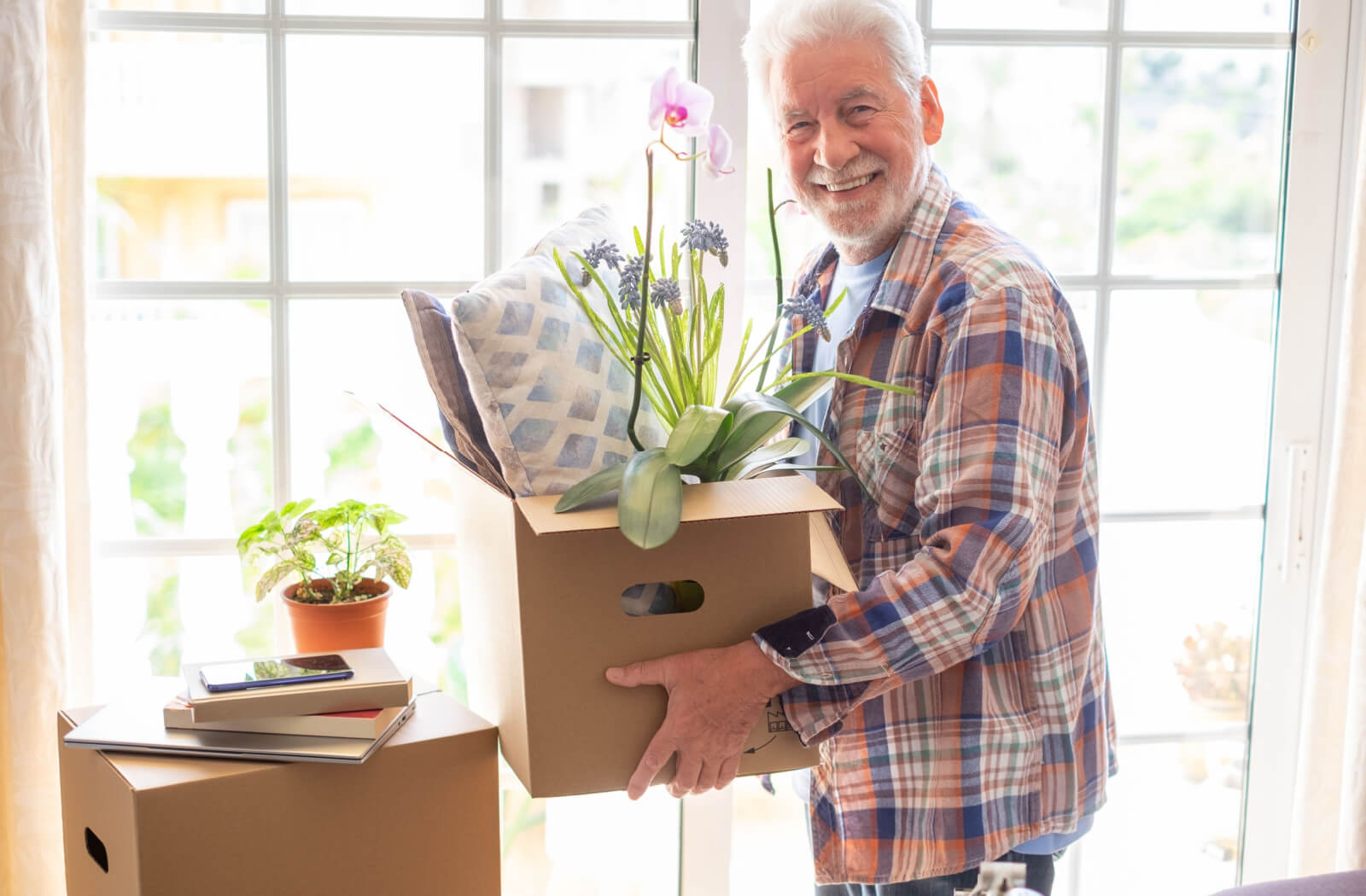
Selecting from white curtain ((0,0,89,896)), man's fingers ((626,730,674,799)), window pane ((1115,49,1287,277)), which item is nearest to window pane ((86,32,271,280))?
white curtain ((0,0,89,896))

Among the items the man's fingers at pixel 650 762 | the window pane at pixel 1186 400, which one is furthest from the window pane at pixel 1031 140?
the man's fingers at pixel 650 762

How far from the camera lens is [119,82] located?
166 cm

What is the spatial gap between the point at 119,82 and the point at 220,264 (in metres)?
0.29

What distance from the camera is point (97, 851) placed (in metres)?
1.21

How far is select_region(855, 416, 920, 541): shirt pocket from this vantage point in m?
1.29

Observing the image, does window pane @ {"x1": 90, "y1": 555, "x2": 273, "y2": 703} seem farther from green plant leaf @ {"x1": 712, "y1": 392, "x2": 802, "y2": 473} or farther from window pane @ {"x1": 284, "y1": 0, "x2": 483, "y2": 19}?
green plant leaf @ {"x1": 712, "y1": 392, "x2": 802, "y2": 473}

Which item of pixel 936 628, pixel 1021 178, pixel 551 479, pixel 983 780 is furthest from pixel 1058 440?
pixel 1021 178

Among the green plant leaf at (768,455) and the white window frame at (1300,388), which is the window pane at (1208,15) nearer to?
the white window frame at (1300,388)

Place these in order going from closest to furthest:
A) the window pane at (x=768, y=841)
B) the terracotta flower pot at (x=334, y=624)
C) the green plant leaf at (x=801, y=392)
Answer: the green plant leaf at (x=801, y=392)
the terracotta flower pot at (x=334, y=624)
the window pane at (x=768, y=841)

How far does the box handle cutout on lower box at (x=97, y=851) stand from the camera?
118cm

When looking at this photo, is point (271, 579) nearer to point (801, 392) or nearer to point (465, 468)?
point (465, 468)

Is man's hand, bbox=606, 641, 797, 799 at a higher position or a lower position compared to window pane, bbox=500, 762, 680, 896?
higher

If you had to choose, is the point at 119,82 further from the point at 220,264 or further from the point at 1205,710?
the point at 1205,710

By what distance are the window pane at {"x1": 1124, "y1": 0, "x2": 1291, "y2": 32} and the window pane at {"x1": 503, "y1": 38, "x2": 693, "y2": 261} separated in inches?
29.6
